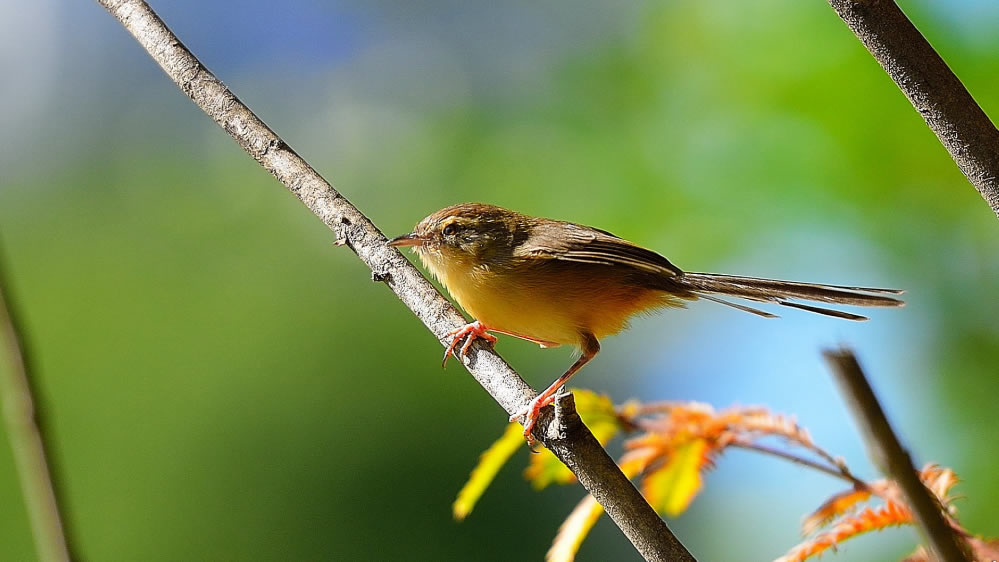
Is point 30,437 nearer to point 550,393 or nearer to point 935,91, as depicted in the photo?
point 550,393

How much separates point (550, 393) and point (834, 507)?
365 millimetres

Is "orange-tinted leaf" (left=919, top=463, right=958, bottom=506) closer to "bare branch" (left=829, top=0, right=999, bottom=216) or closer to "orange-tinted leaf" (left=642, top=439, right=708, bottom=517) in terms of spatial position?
"orange-tinted leaf" (left=642, top=439, right=708, bottom=517)

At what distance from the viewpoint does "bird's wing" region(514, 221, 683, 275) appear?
1.31 metres

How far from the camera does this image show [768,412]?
1.04 m

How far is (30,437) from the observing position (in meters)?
0.77

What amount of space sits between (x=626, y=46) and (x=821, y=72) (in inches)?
43.5

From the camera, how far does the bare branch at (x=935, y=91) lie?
2.02 feet

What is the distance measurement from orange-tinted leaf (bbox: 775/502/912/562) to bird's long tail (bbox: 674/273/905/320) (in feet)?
0.64

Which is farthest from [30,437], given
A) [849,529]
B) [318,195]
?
[849,529]

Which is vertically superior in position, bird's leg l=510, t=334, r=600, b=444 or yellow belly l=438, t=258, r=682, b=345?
yellow belly l=438, t=258, r=682, b=345

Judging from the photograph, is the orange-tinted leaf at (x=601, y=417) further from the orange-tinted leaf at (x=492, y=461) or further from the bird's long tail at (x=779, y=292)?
the bird's long tail at (x=779, y=292)

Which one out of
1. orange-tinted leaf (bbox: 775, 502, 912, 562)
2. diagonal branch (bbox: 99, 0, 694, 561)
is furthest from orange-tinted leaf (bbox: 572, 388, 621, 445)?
orange-tinted leaf (bbox: 775, 502, 912, 562)

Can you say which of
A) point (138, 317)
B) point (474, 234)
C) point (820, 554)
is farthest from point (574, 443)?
point (138, 317)

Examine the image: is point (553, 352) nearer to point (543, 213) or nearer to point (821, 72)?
point (543, 213)
